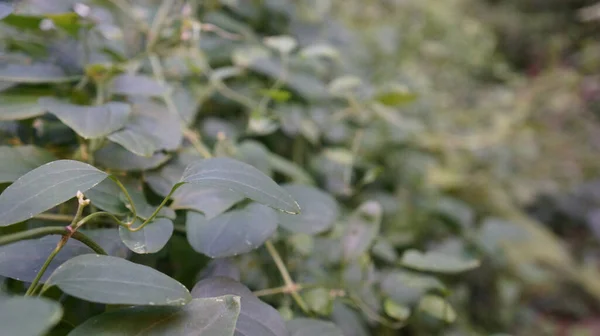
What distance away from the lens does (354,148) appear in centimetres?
94

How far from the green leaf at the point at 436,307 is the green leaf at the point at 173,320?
385 millimetres

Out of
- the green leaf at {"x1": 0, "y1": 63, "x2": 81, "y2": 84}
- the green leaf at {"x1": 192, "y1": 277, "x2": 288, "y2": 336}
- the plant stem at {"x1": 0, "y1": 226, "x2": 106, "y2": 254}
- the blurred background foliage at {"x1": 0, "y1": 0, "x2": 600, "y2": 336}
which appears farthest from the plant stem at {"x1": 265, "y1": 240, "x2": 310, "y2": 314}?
the green leaf at {"x1": 0, "y1": 63, "x2": 81, "y2": 84}

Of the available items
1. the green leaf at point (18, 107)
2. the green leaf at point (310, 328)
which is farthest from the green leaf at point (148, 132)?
the green leaf at point (310, 328)

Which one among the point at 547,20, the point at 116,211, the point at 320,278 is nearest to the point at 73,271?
the point at 116,211

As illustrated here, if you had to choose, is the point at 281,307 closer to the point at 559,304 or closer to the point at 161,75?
the point at 161,75

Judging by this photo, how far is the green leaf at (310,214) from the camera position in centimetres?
56

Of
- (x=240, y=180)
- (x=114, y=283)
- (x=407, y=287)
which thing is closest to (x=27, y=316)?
(x=114, y=283)

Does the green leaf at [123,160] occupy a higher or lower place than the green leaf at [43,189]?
lower

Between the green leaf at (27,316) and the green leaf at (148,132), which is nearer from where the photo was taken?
the green leaf at (27,316)

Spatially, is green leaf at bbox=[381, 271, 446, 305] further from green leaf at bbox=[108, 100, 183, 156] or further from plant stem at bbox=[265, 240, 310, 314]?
green leaf at bbox=[108, 100, 183, 156]

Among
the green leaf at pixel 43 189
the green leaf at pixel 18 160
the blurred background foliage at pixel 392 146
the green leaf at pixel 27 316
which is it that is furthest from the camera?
the blurred background foliage at pixel 392 146

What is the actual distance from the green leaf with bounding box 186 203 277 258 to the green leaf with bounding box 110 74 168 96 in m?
0.21

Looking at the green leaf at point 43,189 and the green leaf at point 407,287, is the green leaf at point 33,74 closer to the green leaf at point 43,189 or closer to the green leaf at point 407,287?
the green leaf at point 43,189

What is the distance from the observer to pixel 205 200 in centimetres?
49
